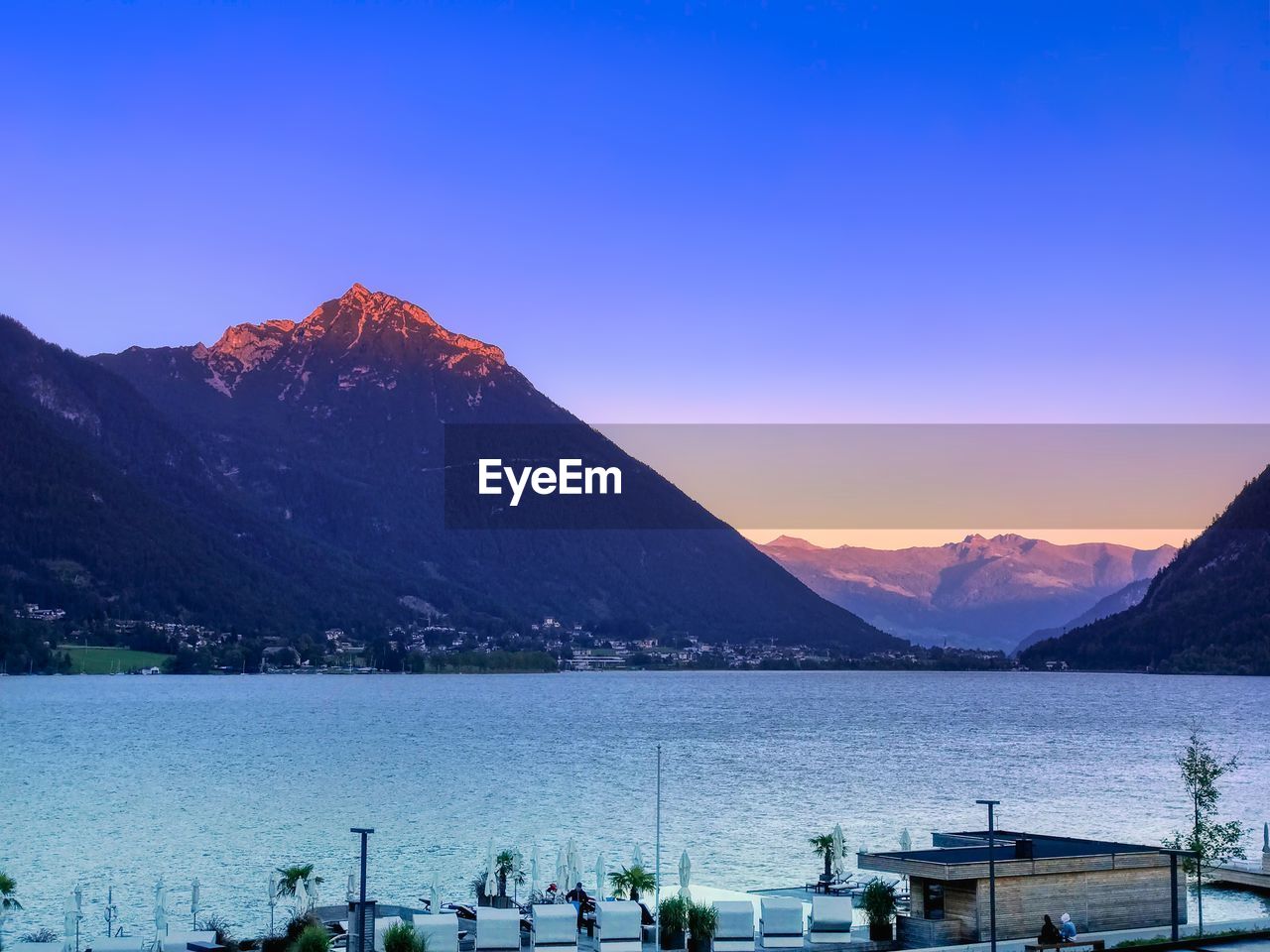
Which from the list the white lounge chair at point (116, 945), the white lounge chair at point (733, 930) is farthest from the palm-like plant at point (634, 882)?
the white lounge chair at point (116, 945)

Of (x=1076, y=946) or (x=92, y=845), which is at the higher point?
(x=1076, y=946)

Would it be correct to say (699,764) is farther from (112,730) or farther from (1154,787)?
(112,730)

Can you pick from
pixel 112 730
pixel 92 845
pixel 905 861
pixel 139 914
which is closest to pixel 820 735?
pixel 112 730

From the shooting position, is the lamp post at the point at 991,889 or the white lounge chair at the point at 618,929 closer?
the lamp post at the point at 991,889

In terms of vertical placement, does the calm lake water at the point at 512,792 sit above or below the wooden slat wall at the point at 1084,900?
below

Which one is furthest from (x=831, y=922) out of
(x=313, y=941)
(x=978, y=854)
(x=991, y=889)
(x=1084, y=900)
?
(x=313, y=941)

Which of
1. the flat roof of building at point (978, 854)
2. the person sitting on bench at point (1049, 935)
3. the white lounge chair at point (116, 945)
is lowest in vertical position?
the white lounge chair at point (116, 945)

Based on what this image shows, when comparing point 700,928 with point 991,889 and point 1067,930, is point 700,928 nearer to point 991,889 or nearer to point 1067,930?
point 991,889

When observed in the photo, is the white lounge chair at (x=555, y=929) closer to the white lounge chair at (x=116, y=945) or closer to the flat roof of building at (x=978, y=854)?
the flat roof of building at (x=978, y=854)
